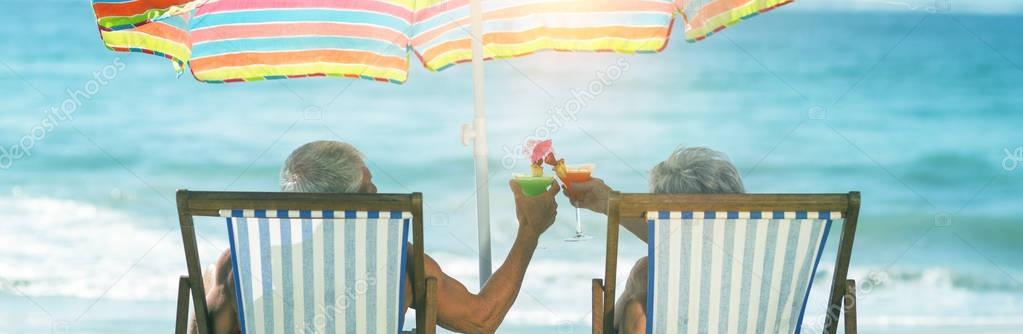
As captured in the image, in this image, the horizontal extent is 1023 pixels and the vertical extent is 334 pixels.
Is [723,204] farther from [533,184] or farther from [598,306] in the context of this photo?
[533,184]

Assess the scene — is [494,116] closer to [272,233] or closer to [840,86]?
[840,86]

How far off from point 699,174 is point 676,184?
0.20ft

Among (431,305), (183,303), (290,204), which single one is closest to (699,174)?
(431,305)

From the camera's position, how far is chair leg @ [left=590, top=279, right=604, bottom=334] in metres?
2.70

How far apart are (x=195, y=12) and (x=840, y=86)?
9452 mm

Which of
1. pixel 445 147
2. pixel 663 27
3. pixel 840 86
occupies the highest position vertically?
pixel 840 86

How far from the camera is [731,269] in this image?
2.67 m

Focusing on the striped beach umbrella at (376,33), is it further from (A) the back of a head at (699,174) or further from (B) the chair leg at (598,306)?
(B) the chair leg at (598,306)

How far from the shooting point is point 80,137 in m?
11.2

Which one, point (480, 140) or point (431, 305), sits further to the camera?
point (480, 140)

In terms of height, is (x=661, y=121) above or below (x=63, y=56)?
below

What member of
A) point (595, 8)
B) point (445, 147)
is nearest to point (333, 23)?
point (595, 8)

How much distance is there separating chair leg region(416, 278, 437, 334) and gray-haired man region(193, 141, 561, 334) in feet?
0.25

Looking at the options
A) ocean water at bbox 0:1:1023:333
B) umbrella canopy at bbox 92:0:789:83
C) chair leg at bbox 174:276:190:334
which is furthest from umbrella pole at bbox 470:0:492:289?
ocean water at bbox 0:1:1023:333
